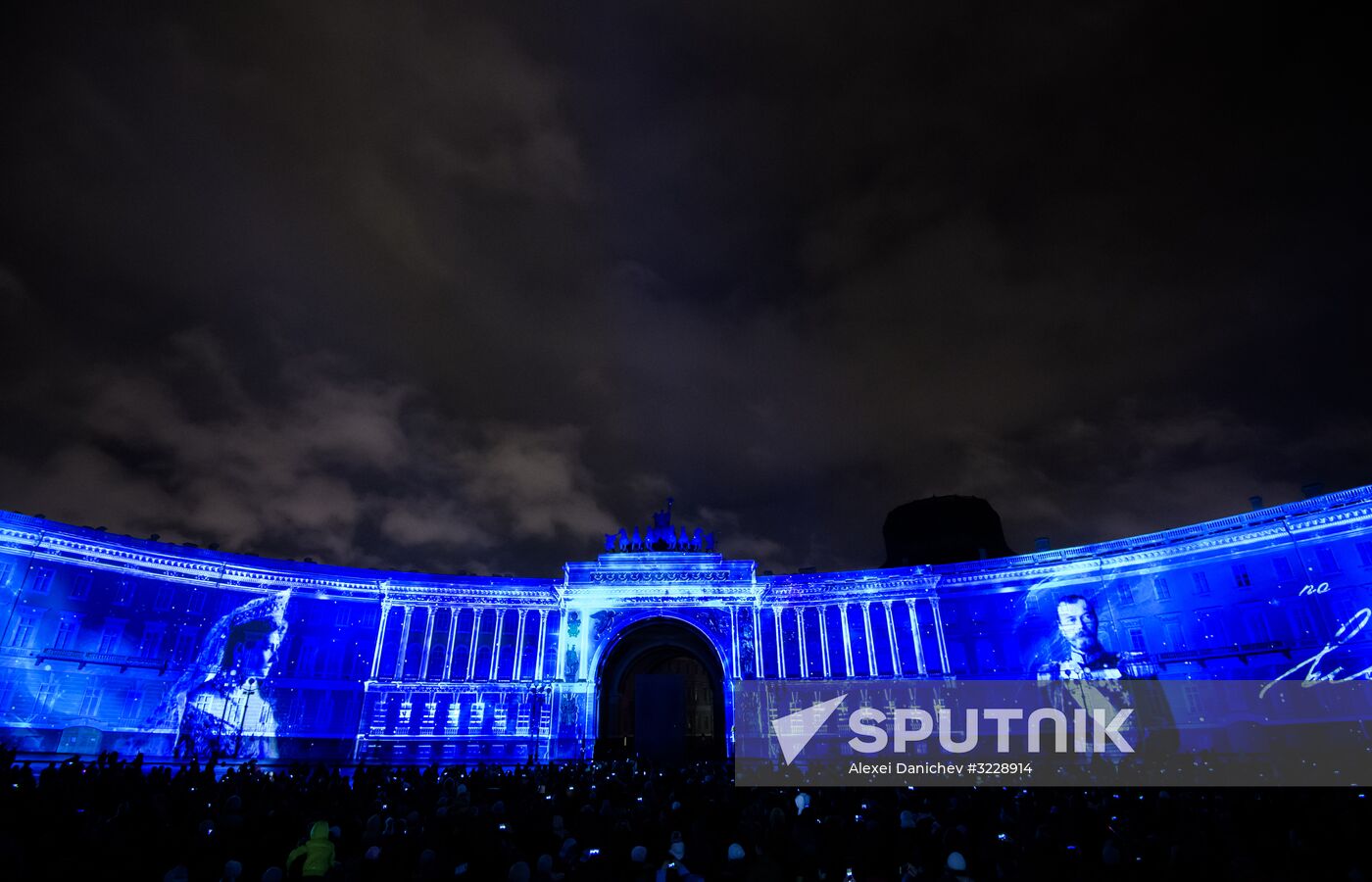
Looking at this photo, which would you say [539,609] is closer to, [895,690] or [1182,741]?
[895,690]

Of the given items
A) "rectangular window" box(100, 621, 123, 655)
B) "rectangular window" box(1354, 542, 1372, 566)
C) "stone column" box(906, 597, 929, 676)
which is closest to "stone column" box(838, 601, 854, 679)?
"stone column" box(906, 597, 929, 676)

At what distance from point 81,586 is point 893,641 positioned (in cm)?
5264

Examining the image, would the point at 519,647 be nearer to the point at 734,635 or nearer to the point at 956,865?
the point at 734,635

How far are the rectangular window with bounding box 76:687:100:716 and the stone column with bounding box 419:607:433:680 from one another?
1802cm

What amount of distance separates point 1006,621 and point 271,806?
4484cm

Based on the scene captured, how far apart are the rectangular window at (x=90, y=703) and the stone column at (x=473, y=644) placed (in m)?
21.1

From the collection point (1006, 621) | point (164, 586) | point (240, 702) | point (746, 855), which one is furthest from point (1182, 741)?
point (164, 586)

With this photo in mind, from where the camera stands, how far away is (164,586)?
4366 cm

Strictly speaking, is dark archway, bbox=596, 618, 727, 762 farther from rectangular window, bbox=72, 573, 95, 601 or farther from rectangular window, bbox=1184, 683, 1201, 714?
rectangular window, bbox=72, 573, 95, 601

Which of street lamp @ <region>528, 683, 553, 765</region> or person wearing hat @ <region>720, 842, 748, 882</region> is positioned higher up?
street lamp @ <region>528, 683, 553, 765</region>

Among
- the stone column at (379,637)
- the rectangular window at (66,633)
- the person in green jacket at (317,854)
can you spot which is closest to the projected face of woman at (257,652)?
the stone column at (379,637)

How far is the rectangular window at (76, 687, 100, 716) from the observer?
3931 centimetres

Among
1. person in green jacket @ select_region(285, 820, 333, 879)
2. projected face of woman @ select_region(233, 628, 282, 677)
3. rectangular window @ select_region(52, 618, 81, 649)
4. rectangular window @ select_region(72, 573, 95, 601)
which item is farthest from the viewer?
projected face of woman @ select_region(233, 628, 282, 677)
